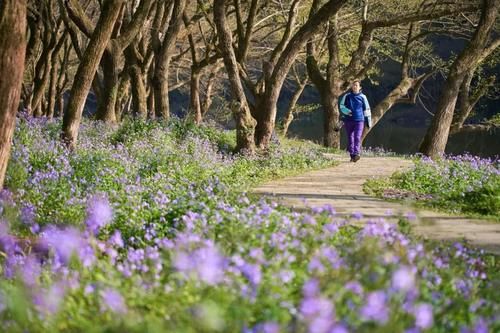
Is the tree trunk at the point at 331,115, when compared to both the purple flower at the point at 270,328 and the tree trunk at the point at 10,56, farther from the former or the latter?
the purple flower at the point at 270,328

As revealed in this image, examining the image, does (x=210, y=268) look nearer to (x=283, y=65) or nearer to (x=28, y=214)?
(x=28, y=214)

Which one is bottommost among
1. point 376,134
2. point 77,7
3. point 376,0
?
point 376,134

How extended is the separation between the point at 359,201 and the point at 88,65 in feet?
19.7

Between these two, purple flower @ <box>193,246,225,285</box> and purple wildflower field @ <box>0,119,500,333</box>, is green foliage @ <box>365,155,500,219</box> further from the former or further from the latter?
purple flower @ <box>193,246,225,285</box>

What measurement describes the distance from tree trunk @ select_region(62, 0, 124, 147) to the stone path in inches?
157

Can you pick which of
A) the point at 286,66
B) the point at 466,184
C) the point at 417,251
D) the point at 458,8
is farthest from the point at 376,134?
the point at 417,251

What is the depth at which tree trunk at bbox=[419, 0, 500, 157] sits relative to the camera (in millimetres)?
16125

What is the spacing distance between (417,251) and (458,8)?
17486mm

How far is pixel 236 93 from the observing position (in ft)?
53.8

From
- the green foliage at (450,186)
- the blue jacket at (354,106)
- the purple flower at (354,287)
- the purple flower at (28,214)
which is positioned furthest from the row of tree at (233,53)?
the purple flower at (354,287)

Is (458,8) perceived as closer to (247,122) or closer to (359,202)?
(247,122)

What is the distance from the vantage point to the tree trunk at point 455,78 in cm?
1612

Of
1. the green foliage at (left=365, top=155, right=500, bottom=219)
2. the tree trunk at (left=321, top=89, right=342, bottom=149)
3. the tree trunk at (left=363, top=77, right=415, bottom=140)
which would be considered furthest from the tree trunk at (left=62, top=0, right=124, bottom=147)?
the tree trunk at (left=363, top=77, right=415, bottom=140)

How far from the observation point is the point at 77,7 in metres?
16.1
